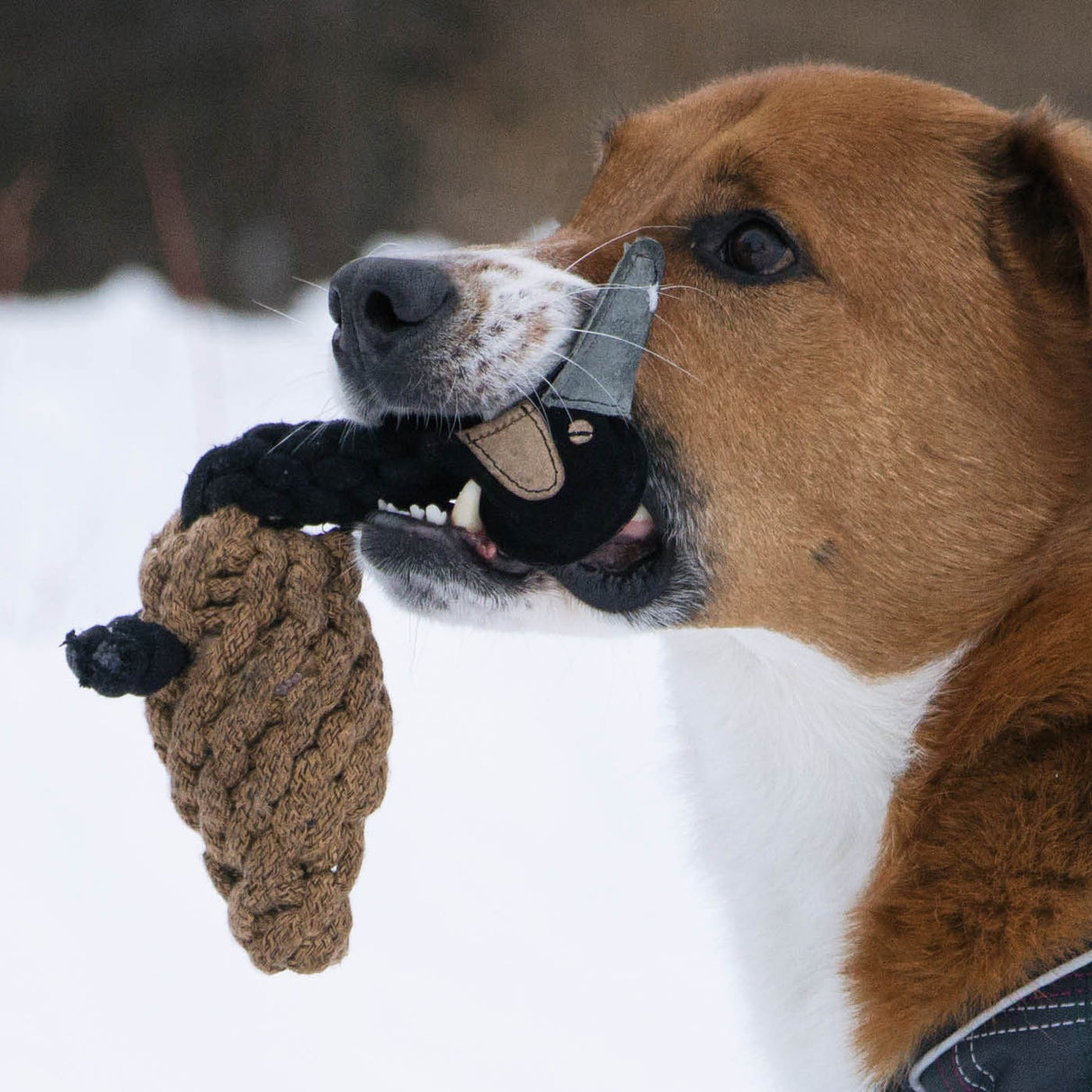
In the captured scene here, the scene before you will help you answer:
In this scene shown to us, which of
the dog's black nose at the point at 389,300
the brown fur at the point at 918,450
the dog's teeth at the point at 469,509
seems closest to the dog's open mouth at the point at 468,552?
the dog's teeth at the point at 469,509

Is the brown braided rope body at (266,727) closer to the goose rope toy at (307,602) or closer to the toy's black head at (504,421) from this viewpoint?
the goose rope toy at (307,602)

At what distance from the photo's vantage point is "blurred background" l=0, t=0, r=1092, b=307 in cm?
549

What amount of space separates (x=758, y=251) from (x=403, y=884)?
6.77 feet

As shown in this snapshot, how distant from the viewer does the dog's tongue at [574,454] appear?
6.08 feet

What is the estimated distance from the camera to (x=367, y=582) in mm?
2240

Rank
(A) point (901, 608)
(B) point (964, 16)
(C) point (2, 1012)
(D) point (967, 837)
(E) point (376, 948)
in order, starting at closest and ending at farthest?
(D) point (967, 837)
(A) point (901, 608)
(C) point (2, 1012)
(E) point (376, 948)
(B) point (964, 16)

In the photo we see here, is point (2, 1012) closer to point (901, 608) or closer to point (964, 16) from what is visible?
point (901, 608)

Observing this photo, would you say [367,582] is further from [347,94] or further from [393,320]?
[347,94]

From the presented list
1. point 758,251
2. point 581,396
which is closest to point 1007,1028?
point 581,396

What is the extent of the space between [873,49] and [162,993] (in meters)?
4.50

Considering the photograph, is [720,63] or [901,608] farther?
[720,63]

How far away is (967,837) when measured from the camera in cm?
195

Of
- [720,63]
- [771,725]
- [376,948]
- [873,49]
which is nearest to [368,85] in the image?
[720,63]

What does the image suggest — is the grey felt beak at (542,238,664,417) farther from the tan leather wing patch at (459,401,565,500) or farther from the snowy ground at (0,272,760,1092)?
the snowy ground at (0,272,760,1092)
